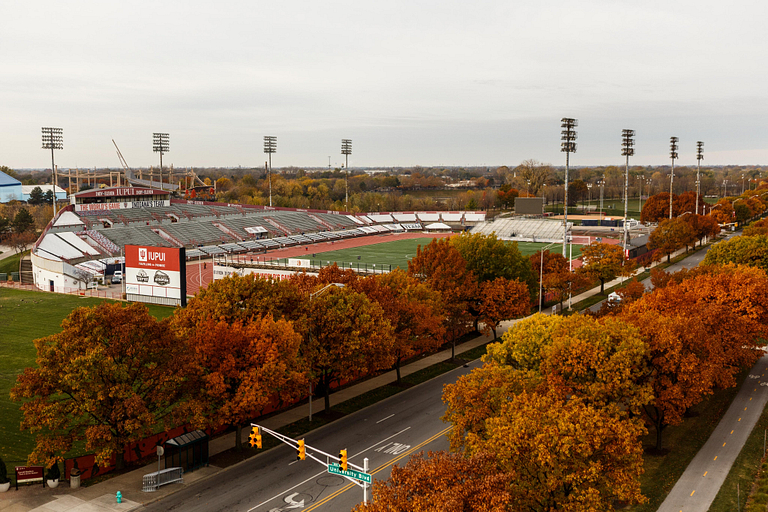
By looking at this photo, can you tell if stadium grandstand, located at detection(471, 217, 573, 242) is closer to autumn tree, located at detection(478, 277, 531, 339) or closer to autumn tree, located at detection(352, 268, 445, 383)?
autumn tree, located at detection(478, 277, 531, 339)

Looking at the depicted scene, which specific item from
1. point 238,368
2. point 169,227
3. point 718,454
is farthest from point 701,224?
point 238,368

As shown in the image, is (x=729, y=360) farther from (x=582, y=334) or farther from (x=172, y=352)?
(x=172, y=352)

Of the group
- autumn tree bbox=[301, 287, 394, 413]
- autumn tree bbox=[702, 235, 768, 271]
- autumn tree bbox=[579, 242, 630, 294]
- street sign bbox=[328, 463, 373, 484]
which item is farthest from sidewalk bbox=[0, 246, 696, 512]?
autumn tree bbox=[702, 235, 768, 271]

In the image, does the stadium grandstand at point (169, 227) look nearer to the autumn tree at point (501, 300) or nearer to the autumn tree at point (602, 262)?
the autumn tree at point (501, 300)

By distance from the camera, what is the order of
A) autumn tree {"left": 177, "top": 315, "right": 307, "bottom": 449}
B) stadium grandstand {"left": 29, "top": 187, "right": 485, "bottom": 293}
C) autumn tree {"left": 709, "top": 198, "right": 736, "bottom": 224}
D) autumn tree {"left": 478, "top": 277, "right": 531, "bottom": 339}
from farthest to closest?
autumn tree {"left": 709, "top": 198, "right": 736, "bottom": 224}, stadium grandstand {"left": 29, "top": 187, "right": 485, "bottom": 293}, autumn tree {"left": 478, "top": 277, "right": 531, "bottom": 339}, autumn tree {"left": 177, "top": 315, "right": 307, "bottom": 449}

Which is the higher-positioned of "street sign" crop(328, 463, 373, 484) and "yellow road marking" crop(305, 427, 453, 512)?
"street sign" crop(328, 463, 373, 484)

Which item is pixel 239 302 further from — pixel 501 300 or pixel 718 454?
pixel 718 454

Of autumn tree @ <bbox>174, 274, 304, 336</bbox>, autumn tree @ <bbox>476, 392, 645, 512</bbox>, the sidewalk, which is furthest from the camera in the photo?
autumn tree @ <bbox>174, 274, 304, 336</bbox>
